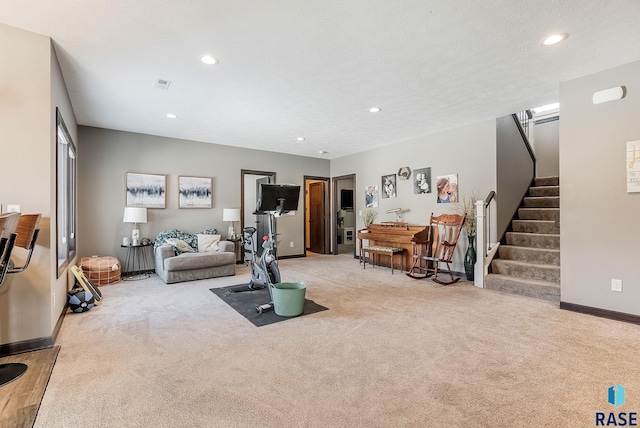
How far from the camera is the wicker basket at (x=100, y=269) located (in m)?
4.64

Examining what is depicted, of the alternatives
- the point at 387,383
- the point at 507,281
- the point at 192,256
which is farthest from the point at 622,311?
the point at 192,256

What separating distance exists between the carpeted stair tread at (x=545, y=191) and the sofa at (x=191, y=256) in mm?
5590

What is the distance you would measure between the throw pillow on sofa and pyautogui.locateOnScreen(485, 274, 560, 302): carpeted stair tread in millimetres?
4595

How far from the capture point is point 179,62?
298 centimetres

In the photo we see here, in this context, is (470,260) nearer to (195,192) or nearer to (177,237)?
(177,237)

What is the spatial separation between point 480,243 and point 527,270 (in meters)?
0.67

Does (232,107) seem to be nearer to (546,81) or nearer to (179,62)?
(179,62)

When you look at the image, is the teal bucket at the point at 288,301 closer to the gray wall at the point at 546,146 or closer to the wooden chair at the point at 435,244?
the wooden chair at the point at 435,244

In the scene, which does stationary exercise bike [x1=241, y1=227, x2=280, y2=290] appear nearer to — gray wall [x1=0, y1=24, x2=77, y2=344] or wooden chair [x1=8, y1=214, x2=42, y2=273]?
gray wall [x1=0, y1=24, x2=77, y2=344]

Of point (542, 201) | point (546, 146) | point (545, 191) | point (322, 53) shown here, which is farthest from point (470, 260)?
point (322, 53)

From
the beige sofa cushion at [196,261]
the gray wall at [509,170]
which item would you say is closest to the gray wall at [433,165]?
the gray wall at [509,170]

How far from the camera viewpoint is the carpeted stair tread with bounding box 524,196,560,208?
5.18m

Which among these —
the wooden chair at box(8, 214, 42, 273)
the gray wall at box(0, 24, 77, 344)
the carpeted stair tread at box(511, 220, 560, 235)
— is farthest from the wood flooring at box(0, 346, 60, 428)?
the carpeted stair tread at box(511, 220, 560, 235)

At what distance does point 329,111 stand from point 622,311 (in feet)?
13.4
